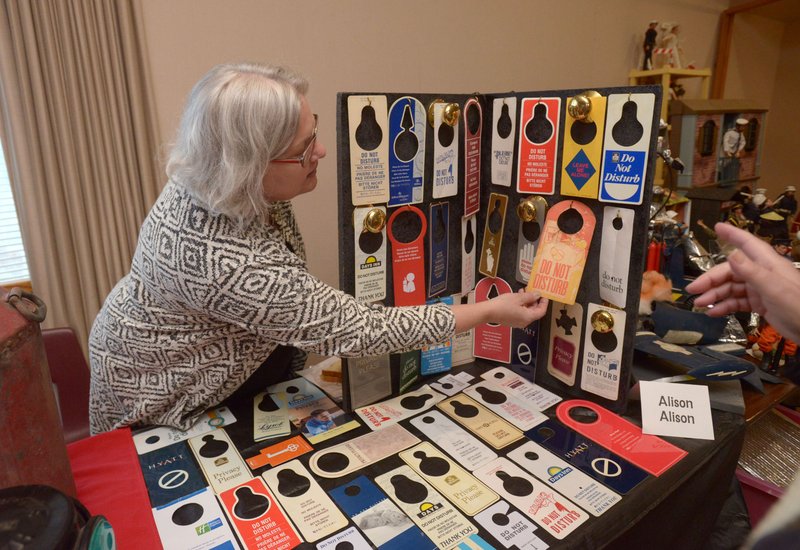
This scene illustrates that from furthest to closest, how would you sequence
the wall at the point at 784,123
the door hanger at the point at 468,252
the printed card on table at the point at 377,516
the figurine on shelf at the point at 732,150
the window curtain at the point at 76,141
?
1. the wall at the point at 784,123
2. the figurine on shelf at the point at 732,150
3. the window curtain at the point at 76,141
4. the door hanger at the point at 468,252
5. the printed card on table at the point at 377,516

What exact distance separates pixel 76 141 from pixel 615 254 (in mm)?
1667

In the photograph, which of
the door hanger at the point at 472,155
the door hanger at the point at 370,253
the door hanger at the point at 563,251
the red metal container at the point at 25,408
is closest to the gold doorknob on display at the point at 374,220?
the door hanger at the point at 370,253

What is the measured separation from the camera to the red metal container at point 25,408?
63cm

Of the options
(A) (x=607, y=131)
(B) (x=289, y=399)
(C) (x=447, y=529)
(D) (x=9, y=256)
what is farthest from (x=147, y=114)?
(C) (x=447, y=529)

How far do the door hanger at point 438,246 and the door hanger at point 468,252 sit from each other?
0.05 metres

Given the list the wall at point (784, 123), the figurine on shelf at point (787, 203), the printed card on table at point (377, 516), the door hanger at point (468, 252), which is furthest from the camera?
the wall at point (784, 123)

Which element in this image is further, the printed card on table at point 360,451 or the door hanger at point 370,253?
the door hanger at point 370,253

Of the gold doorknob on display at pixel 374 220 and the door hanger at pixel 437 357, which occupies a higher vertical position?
the gold doorknob on display at pixel 374 220

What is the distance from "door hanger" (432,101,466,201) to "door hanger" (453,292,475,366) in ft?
0.85

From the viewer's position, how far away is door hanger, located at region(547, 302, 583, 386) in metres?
1.08

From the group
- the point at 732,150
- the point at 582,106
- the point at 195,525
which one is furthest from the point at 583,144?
the point at 732,150

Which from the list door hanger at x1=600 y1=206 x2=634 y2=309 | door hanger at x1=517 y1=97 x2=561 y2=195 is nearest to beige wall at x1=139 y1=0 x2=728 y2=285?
door hanger at x1=517 y1=97 x2=561 y2=195

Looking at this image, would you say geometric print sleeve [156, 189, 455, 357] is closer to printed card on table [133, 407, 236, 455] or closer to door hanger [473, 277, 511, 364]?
printed card on table [133, 407, 236, 455]

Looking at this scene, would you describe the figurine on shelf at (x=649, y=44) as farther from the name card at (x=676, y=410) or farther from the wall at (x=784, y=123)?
the name card at (x=676, y=410)
